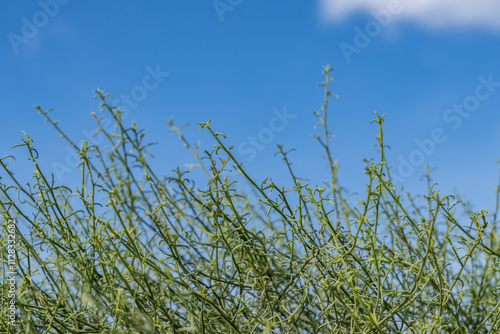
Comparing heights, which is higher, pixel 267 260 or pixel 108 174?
pixel 108 174

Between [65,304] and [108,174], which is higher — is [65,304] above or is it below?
below

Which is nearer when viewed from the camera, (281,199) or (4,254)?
(281,199)

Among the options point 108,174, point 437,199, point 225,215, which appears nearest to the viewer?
point 437,199

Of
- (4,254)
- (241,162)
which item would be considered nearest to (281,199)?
(241,162)

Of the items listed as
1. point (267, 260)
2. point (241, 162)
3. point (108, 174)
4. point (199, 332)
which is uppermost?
point (108, 174)

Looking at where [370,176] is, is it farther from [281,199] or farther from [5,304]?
[5,304]

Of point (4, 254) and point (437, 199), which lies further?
point (4, 254)

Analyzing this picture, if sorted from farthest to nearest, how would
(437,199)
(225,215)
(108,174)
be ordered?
(108,174), (225,215), (437,199)

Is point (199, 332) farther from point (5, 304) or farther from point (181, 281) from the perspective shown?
point (5, 304)

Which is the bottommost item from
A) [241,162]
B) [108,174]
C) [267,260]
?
[267,260]

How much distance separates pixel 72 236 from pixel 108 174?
41 cm

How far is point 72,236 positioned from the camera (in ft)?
2.52

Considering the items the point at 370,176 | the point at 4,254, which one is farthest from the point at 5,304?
the point at 370,176

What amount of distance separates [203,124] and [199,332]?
290 mm
